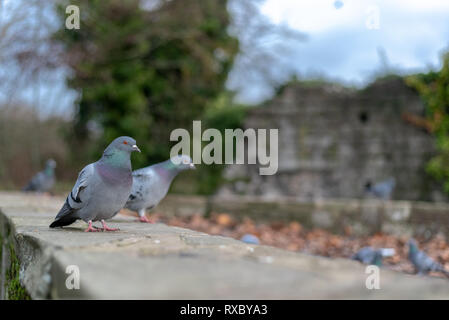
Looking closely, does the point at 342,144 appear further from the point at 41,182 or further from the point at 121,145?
the point at 121,145

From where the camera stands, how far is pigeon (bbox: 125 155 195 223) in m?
3.68

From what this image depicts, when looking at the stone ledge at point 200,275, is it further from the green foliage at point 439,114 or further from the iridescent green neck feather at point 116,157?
the green foliage at point 439,114

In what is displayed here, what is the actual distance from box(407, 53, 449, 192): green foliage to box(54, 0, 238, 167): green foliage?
5308 millimetres

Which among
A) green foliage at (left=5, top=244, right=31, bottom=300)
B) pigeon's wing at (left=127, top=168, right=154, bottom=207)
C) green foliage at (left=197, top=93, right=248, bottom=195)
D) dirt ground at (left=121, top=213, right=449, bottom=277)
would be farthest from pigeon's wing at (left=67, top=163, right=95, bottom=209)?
green foliage at (left=197, top=93, right=248, bottom=195)

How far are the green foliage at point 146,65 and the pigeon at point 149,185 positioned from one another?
26.3 ft

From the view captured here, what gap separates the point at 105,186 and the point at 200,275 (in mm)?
1250

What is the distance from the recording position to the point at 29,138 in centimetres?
1293

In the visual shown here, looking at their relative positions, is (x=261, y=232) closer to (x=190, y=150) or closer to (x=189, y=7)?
(x=190, y=150)

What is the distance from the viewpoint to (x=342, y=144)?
36.4 ft

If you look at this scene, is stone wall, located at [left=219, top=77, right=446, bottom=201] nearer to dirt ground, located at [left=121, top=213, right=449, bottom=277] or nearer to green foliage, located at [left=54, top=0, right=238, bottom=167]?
green foliage, located at [left=54, top=0, right=238, bottom=167]

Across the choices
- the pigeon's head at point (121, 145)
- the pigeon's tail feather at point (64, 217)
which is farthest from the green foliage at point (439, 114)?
the pigeon's tail feather at point (64, 217)

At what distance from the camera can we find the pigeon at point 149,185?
368 centimetres
